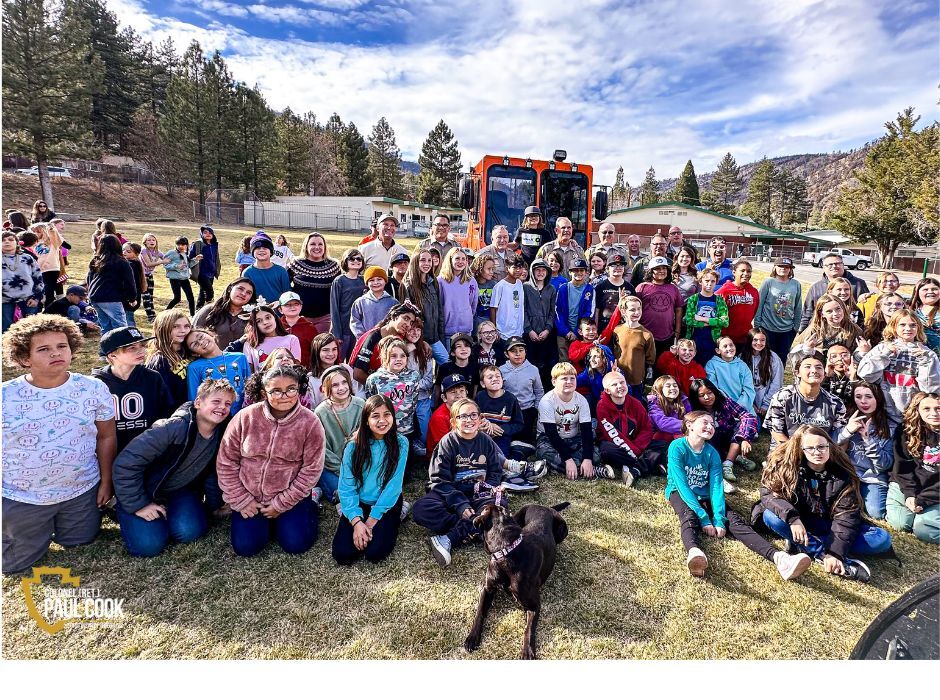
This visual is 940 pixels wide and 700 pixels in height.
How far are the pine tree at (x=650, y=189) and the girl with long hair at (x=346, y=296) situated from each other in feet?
300

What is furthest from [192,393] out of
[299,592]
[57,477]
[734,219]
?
[734,219]

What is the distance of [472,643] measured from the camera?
2678 mm

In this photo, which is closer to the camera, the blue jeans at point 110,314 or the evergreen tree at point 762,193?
the blue jeans at point 110,314

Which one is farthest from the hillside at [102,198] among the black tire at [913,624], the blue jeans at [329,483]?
the black tire at [913,624]

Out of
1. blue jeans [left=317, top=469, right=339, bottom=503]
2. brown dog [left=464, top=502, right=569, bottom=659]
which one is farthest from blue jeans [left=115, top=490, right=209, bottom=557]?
brown dog [left=464, top=502, right=569, bottom=659]

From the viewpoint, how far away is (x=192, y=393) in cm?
386

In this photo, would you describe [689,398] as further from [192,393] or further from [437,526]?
[192,393]

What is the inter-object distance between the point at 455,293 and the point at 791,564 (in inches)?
156

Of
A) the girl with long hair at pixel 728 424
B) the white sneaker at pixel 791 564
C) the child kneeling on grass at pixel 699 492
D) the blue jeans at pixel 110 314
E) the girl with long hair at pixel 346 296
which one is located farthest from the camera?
the blue jeans at pixel 110 314

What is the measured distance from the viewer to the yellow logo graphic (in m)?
2.79

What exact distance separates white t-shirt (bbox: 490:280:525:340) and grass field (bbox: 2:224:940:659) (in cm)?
273

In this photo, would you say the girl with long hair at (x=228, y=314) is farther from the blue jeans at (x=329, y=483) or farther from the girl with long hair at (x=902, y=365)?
the girl with long hair at (x=902, y=365)

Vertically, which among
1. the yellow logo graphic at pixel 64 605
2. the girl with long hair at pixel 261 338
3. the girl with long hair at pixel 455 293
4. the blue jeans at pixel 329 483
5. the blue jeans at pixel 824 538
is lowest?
the yellow logo graphic at pixel 64 605

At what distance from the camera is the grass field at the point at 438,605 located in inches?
106
